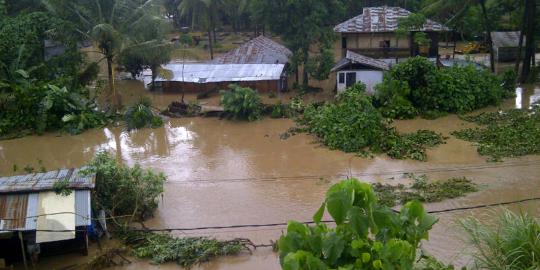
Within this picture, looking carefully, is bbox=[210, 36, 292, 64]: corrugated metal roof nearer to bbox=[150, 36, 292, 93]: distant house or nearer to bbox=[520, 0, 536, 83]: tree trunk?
bbox=[150, 36, 292, 93]: distant house

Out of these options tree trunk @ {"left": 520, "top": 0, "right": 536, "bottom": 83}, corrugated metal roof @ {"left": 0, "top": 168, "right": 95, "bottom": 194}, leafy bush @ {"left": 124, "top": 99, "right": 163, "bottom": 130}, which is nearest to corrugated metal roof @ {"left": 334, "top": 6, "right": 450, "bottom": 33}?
tree trunk @ {"left": 520, "top": 0, "right": 536, "bottom": 83}

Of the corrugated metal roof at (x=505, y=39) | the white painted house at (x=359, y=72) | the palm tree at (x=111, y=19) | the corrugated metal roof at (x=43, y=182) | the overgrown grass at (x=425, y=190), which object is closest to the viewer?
the corrugated metal roof at (x=43, y=182)

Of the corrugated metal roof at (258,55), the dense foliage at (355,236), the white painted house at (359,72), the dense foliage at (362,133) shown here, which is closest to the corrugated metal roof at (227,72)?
the corrugated metal roof at (258,55)

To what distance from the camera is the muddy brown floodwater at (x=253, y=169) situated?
12.8 meters

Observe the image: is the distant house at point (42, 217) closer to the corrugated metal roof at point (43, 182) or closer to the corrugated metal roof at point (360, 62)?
the corrugated metal roof at point (43, 182)

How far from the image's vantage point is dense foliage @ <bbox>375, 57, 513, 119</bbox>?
71.4 ft

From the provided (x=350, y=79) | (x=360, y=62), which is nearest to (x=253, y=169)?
(x=350, y=79)

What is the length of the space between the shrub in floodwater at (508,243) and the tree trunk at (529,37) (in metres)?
21.0

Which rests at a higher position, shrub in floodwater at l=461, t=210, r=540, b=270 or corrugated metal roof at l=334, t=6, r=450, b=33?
corrugated metal roof at l=334, t=6, r=450, b=33

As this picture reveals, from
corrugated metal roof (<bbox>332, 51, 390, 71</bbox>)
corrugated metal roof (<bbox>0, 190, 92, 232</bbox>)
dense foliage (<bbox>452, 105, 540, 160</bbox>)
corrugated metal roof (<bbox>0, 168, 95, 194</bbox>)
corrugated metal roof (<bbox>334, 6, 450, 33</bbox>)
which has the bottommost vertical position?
dense foliage (<bbox>452, 105, 540, 160</bbox>)

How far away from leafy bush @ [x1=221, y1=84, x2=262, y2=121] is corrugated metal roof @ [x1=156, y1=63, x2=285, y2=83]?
3.66 m

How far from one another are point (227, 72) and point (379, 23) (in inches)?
311

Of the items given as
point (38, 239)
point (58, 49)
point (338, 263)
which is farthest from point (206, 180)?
point (58, 49)

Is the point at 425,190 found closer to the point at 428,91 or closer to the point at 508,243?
the point at 428,91
